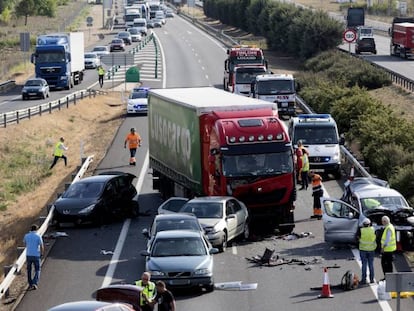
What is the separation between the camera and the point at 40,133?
184 ft

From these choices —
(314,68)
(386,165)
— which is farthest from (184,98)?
(314,68)

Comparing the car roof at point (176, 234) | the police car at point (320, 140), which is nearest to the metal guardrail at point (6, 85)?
the police car at point (320, 140)

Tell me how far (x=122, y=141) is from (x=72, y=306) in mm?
33387

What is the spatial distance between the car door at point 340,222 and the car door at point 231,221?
2.22 m

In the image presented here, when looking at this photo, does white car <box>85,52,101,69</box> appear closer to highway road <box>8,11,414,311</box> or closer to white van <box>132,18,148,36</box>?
white van <box>132,18,148,36</box>

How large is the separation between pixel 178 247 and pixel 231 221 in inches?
149

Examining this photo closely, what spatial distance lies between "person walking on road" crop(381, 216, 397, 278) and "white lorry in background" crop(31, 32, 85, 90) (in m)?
51.0

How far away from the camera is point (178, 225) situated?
25.5 meters

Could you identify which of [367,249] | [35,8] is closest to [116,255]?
[367,249]

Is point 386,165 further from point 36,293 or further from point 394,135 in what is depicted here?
point 36,293

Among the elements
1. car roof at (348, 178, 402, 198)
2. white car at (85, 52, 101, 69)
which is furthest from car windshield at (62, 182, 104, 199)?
white car at (85, 52, 101, 69)

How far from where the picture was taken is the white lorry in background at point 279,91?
51.3 metres

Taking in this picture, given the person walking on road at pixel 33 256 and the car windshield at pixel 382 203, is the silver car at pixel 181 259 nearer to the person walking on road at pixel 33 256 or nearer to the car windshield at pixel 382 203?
the person walking on road at pixel 33 256

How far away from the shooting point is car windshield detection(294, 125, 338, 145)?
125ft
